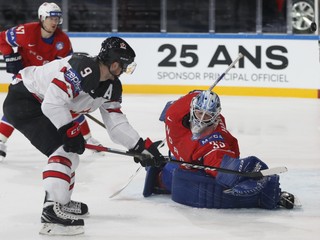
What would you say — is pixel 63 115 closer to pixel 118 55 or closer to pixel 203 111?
pixel 118 55

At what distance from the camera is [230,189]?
4027 mm

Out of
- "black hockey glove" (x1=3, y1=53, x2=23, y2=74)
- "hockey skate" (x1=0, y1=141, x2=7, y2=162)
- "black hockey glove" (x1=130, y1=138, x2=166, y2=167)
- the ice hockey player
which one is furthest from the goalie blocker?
"black hockey glove" (x1=3, y1=53, x2=23, y2=74)

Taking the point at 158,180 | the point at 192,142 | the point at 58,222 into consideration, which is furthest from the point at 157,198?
the point at 58,222

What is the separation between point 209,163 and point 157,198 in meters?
0.46

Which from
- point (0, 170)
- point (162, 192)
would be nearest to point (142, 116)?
point (0, 170)

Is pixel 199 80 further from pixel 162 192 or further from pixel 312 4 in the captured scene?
pixel 162 192

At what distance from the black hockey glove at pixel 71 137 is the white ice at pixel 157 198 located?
377mm

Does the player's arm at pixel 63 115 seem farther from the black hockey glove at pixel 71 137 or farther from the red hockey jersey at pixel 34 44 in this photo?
the red hockey jersey at pixel 34 44

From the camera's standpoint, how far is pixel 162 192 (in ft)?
14.5

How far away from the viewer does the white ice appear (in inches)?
146

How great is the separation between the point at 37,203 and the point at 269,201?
113cm

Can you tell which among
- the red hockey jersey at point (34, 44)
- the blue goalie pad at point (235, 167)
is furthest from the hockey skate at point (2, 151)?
the blue goalie pad at point (235, 167)

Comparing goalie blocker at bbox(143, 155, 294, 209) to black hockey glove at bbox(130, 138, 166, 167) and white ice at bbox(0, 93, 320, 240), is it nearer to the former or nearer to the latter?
white ice at bbox(0, 93, 320, 240)

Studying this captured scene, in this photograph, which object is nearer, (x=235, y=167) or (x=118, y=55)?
(x=118, y=55)
